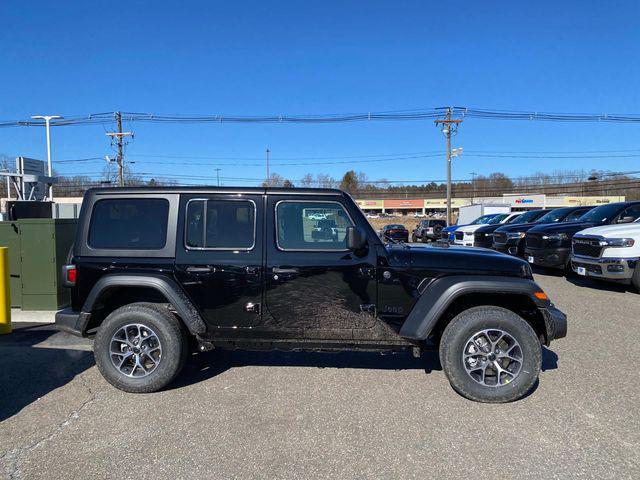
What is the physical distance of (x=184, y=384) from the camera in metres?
4.24

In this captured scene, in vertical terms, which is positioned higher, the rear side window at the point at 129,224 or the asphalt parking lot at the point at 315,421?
the rear side window at the point at 129,224

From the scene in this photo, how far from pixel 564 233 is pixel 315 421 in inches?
380

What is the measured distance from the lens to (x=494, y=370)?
382cm

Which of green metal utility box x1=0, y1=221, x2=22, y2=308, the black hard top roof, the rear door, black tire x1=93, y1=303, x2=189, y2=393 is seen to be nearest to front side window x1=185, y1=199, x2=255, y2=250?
the rear door

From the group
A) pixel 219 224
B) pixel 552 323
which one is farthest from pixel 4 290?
pixel 552 323

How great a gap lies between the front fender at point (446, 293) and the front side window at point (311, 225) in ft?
2.94

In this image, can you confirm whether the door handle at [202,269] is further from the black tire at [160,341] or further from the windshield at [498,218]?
the windshield at [498,218]

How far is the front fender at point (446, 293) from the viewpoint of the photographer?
379cm

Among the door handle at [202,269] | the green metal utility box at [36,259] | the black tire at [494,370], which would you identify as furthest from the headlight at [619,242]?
the green metal utility box at [36,259]

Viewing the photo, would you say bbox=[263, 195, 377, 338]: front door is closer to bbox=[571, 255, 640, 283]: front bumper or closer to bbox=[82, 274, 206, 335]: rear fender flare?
bbox=[82, 274, 206, 335]: rear fender flare

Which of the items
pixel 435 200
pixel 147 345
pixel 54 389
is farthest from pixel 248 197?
pixel 435 200

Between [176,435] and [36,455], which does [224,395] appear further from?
[36,455]

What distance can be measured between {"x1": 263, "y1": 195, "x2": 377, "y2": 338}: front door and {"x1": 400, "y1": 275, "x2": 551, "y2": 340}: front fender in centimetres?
39

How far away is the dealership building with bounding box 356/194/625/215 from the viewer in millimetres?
77250
